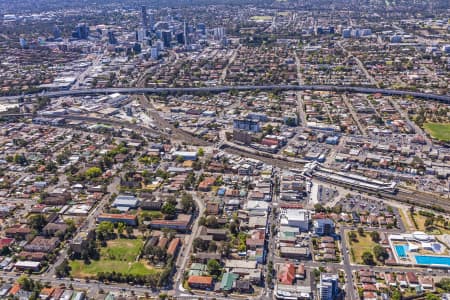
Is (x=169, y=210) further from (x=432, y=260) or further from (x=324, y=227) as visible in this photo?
(x=432, y=260)

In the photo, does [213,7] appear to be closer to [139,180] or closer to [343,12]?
[343,12]

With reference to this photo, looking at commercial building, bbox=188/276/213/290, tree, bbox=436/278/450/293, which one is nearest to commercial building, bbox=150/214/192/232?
commercial building, bbox=188/276/213/290

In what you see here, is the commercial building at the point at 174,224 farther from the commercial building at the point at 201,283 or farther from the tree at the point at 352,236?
the tree at the point at 352,236

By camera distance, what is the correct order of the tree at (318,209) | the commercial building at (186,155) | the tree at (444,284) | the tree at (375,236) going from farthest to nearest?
the commercial building at (186,155) → the tree at (318,209) → the tree at (375,236) → the tree at (444,284)

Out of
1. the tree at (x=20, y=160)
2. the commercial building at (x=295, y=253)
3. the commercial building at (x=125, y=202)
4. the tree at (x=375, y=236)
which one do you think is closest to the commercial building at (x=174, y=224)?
the commercial building at (x=125, y=202)

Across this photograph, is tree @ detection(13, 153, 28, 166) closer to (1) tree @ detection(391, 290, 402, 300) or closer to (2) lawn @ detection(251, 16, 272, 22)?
(1) tree @ detection(391, 290, 402, 300)

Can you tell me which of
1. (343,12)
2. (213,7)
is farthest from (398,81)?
(213,7)
